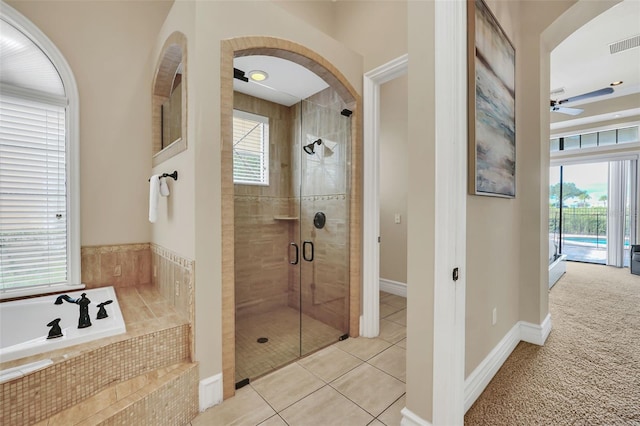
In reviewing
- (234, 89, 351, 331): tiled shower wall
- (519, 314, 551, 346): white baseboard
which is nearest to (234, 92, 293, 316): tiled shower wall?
(234, 89, 351, 331): tiled shower wall

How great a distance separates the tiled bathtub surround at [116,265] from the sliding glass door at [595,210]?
20.7 ft

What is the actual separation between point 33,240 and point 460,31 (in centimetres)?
330

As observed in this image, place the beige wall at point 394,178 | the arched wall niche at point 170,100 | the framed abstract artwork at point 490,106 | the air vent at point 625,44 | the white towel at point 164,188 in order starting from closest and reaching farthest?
the framed abstract artwork at point 490,106
the arched wall niche at point 170,100
the white towel at point 164,188
the air vent at point 625,44
the beige wall at point 394,178

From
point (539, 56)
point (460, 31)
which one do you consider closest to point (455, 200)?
point (460, 31)

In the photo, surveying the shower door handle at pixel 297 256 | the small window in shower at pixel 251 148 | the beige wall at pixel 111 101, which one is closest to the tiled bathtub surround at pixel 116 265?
the beige wall at pixel 111 101

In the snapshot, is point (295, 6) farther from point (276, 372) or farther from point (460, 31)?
point (276, 372)

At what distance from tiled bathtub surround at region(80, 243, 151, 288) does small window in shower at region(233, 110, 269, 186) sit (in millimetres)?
1218

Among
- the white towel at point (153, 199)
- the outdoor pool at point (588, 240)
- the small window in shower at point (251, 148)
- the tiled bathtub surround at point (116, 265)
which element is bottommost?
the outdoor pool at point (588, 240)

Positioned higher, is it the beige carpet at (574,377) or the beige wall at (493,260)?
the beige wall at (493,260)

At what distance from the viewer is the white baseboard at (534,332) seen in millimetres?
2350

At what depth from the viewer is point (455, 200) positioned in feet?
4.26

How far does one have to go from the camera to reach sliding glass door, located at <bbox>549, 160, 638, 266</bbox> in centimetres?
535

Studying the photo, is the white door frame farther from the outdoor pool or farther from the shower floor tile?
the outdoor pool

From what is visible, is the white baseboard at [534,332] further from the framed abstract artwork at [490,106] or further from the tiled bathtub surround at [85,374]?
the tiled bathtub surround at [85,374]
